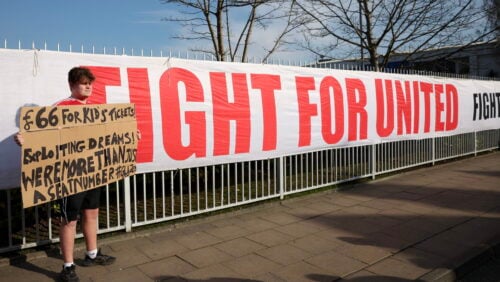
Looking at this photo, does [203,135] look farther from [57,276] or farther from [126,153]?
[57,276]

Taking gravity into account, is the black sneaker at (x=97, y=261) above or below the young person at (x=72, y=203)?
below

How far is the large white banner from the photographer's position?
13.5ft

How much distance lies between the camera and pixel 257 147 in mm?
6152

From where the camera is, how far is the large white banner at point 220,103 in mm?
4121

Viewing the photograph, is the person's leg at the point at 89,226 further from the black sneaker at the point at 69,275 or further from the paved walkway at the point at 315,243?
the black sneaker at the point at 69,275

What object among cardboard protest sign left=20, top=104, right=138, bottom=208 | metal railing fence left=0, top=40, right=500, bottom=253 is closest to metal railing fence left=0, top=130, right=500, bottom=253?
metal railing fence left=0, top=40, right=500, bottom=253

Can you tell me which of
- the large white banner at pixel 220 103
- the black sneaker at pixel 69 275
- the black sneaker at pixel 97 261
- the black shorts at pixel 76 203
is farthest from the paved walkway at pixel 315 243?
the large white banner at pixel 220 103

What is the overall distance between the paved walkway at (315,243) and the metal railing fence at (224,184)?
296 mm

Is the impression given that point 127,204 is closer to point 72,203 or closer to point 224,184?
point 72,203

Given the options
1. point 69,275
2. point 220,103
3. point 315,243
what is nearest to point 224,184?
point 220,103

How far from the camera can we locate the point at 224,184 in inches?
322

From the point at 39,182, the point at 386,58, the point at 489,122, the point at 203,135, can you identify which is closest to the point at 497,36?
the point at 489,122

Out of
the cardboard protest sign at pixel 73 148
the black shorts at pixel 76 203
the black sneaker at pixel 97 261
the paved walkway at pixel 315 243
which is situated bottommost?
the paved walkway at pixel 315 243

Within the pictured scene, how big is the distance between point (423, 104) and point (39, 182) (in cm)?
819
